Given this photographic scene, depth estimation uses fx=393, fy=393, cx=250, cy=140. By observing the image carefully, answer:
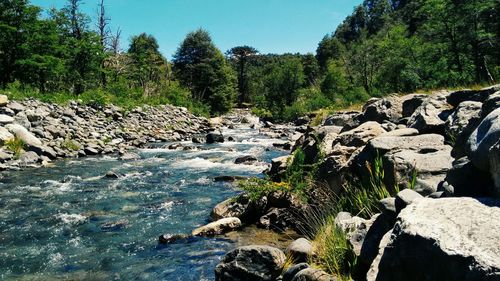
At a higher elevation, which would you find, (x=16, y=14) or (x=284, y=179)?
(x=16, y=14)

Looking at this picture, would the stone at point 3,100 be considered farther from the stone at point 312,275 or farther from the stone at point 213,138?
the stone at point 312,275

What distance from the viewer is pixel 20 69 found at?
26375 mm

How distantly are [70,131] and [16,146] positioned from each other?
13.6ft

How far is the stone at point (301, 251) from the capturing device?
5.95 metres

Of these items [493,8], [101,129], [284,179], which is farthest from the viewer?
[101,129]

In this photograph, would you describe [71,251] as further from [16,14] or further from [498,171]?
[16,14]

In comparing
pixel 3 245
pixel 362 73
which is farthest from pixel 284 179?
pixel 362 73

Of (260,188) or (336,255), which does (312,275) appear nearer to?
(336,255)

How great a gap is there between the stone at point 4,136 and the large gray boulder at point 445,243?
1725 cm

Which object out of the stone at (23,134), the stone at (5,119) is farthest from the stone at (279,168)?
the stone at (5,119)

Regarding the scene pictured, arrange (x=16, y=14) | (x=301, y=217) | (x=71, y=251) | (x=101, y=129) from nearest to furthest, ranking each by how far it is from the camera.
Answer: (x=71, y=251) < (x=301, y=217) < (x=101, y=129) < (x=16, y=14)

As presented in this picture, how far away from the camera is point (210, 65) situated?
184 feet

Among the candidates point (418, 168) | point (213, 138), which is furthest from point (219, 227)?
point (213, 138)

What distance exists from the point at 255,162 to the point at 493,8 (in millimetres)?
14776
